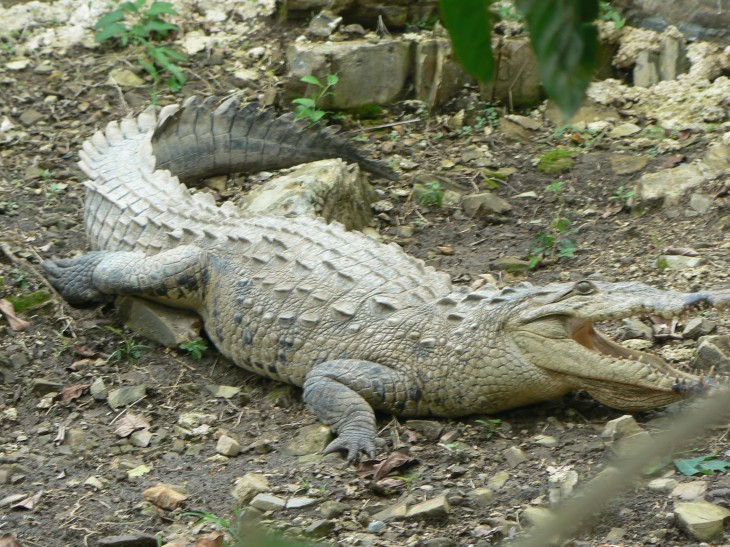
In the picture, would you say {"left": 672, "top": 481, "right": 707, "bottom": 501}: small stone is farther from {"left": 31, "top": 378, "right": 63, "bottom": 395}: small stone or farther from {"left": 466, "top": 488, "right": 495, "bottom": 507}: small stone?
{"left": 31, "top": 378, "right": 63, "bottom": 395}: small stone

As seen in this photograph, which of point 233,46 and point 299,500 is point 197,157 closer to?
point 233,46

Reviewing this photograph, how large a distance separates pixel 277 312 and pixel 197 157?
2364mm

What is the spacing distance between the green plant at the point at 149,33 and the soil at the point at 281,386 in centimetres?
17

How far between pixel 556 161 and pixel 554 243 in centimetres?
111

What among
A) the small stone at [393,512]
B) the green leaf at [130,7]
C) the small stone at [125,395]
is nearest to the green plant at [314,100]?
the green leaf at [130,7]

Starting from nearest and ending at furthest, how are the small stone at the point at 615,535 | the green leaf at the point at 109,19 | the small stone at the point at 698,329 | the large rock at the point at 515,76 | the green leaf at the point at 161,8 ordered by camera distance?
the small stone at the point at 615,535 < the small stone at the point at 698,329 < the large rock at the point at 515,76 < the green leaf at the point at 161,8 < the green leaf at the point at 109,19

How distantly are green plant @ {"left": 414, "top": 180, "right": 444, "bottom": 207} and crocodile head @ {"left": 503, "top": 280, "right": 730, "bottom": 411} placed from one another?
2.38 meters

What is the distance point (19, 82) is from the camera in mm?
7918

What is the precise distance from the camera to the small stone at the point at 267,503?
143 inches

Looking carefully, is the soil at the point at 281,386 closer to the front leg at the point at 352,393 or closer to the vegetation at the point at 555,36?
the front leg at the point at 352,393

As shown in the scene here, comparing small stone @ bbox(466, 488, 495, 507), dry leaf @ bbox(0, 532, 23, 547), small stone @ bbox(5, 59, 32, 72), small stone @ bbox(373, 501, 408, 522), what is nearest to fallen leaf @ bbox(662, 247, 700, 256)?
small stone @ bbox(466, 488, 495, 507)

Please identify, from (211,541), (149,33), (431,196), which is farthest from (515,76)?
(211,541)

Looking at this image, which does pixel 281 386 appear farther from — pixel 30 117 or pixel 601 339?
pixel 30 117

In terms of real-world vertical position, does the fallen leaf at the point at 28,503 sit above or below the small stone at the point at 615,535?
below
